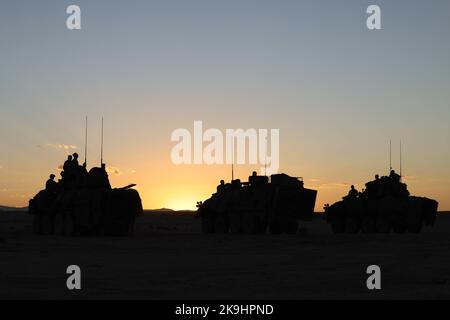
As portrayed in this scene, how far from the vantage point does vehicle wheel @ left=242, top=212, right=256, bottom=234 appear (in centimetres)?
3644

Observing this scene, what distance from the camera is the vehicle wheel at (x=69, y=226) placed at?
110 ft

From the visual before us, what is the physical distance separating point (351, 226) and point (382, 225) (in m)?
2.10

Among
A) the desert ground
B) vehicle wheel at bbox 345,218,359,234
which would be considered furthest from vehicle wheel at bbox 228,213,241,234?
the desert ground

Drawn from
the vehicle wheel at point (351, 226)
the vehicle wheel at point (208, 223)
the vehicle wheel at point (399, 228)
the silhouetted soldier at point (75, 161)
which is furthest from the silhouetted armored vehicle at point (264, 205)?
the silhouetted soldier at point (75, 161)

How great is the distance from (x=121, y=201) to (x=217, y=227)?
7.30m

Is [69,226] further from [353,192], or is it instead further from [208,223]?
[353,192]

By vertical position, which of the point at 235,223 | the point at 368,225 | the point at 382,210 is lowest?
the point at 368,225

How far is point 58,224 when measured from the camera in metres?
34.8

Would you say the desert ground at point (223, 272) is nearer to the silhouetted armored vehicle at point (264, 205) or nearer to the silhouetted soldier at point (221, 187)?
the silhouetted armored vehicle at point (264, 205)

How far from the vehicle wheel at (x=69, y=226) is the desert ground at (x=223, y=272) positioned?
9659mm

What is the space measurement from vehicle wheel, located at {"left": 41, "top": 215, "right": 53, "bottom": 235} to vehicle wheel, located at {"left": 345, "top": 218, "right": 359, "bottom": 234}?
13864mm

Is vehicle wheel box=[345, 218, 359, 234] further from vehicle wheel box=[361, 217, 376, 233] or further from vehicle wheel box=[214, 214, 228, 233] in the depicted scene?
vehicle wheel box=[214, 214, 228, 233]

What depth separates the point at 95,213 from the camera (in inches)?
1289

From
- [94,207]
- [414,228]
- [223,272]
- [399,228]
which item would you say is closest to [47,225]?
[94,207]
